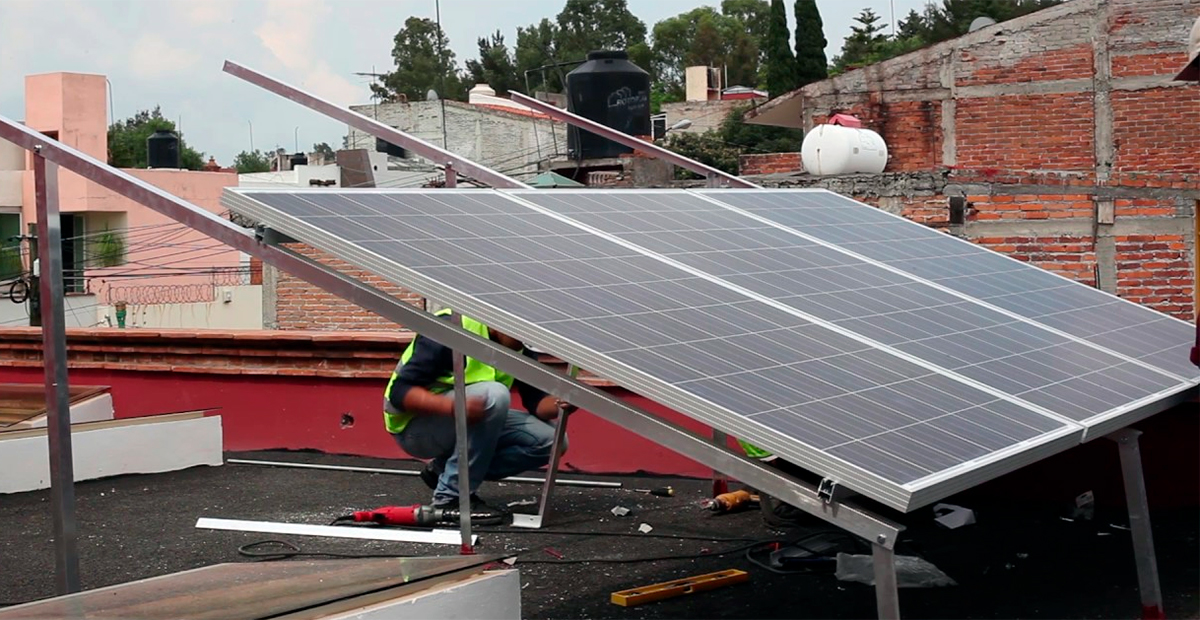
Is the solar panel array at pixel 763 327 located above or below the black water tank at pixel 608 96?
below

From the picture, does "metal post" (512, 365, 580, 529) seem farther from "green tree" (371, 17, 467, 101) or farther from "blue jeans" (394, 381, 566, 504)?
"green tree" (371, 17, 467, 101)

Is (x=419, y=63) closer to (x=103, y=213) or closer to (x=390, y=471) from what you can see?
(x=103, y=213)

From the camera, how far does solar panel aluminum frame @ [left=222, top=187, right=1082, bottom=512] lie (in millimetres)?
3740

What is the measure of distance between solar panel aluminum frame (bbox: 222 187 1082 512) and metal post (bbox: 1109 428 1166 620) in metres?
0.85

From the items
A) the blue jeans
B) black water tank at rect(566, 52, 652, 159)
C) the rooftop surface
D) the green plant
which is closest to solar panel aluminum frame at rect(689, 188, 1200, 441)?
the rooftop surface

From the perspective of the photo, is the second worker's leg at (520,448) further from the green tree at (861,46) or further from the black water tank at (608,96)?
the green tree at (861,46)

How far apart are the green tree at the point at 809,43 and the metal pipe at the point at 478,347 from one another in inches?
2203

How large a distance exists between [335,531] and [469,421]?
2.89 ft

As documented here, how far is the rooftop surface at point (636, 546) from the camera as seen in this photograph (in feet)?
18.5

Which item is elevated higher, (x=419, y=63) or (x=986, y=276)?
(x=419, y=63)

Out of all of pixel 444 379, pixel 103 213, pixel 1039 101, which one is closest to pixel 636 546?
pixel 444 379

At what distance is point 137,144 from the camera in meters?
64.3

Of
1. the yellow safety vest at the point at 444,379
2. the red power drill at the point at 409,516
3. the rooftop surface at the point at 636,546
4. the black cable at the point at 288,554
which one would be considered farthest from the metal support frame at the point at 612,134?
the black cable at the point at 288,554

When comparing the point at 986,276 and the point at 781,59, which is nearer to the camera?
the point at 986,276
